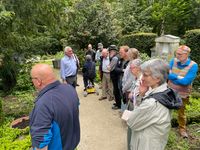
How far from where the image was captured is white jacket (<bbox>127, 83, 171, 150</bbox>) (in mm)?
2924

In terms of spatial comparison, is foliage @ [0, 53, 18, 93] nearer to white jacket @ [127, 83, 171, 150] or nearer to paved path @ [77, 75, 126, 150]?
paved path @ [77, 75, 126, 150]

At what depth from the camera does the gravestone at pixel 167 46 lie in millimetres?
10906

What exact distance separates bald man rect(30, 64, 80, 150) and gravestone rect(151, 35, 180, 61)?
8303mm

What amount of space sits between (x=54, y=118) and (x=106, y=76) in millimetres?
5904

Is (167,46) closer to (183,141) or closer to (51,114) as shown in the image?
(183,141)

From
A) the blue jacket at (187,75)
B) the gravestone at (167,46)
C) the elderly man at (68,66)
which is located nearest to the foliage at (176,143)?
the blue jacket at (187,75)

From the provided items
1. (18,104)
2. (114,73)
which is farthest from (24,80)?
(114,73)

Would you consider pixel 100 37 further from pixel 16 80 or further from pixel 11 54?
pixel 11 54

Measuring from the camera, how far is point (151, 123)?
2.96 meters

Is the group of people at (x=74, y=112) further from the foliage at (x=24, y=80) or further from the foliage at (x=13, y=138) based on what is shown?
the foliage at (x=24, y=80)

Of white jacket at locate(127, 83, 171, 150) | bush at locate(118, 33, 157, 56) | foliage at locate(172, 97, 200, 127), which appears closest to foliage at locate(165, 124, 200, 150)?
foliage at locate(172, 97, 200, 127)

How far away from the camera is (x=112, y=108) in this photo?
26.9 ft

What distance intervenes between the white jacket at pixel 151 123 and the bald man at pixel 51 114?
2.26ft

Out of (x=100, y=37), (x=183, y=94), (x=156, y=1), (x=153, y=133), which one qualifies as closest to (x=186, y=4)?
(x=156, y=1)
